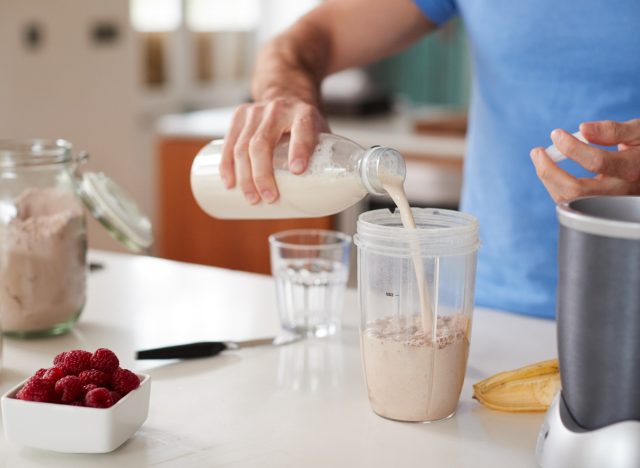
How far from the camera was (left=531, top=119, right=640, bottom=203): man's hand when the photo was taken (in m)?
0.94

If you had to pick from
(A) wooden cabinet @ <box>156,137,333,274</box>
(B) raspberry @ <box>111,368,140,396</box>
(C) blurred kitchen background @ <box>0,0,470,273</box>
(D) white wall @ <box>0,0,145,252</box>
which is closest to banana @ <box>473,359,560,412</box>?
(B) raspberry @ <box>111,368,140,396</box>

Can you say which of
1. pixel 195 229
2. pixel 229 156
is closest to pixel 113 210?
pixel 229 156

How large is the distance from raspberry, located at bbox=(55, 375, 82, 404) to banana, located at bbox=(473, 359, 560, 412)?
0.41 m

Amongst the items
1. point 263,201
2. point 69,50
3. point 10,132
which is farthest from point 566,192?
point 69,50

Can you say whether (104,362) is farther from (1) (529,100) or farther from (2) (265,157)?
(1) (529,100)

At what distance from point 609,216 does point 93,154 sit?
3.75 meters

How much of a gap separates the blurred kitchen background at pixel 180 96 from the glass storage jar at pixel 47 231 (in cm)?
99

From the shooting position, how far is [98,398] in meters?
0.82

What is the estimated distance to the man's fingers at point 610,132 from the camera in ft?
3.11

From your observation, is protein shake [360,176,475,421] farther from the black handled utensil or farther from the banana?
the black handled utensil

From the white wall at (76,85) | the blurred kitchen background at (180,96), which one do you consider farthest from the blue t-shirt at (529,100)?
the white wall at (76,85)

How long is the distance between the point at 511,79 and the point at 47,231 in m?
0.77

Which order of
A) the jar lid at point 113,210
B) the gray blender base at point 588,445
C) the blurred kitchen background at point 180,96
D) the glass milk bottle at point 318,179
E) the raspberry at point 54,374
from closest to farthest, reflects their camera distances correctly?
1. the gray blender base at point 588,445
2. the raspberry at point 54,374
3. the glass milk bottle at point 318,179
4. the jar lid at point 113,210
5. the blurred kitchen background at point 180,96

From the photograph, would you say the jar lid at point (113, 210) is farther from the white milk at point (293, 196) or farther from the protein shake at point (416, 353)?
the protein shake at point (416, 353)
